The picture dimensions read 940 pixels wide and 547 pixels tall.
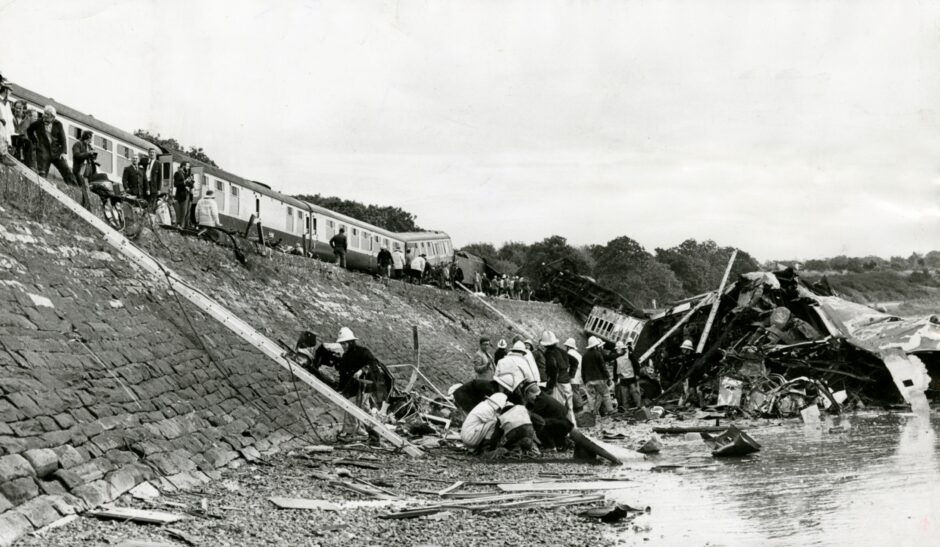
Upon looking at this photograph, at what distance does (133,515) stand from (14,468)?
939 mm

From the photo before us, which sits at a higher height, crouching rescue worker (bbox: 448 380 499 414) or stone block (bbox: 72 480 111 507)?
crouching rescue worker (bbox: 448 380 499 414)

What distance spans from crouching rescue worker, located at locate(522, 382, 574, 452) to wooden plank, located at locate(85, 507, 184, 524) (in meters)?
6.31

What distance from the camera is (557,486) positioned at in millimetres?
9508

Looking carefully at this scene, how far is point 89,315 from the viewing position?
34.9 feet

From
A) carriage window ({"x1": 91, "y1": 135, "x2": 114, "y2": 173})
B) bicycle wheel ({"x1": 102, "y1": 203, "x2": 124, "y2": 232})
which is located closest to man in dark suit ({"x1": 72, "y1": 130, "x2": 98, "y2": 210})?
bicycle wheel ({"x1": 102, "y1": 203, "x2": 124, "y2": 232})

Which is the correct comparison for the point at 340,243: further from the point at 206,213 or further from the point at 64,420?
the point at 64,420

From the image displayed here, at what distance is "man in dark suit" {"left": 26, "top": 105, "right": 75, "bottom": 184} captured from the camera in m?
13.8

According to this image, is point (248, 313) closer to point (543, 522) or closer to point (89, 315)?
point (89, 315)

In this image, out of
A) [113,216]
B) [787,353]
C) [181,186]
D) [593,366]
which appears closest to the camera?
[113,216]

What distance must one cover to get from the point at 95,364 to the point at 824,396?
620 inches

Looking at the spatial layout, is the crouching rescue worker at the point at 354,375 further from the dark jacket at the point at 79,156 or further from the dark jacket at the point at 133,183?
the dark jacket at the point at 133,183

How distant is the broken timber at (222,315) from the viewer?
12.0 m

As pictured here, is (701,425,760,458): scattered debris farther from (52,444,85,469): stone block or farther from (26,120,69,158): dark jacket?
(26,120,69,158): dark jacket

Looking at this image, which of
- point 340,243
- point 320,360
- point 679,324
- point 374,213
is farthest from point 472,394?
point 374,213
